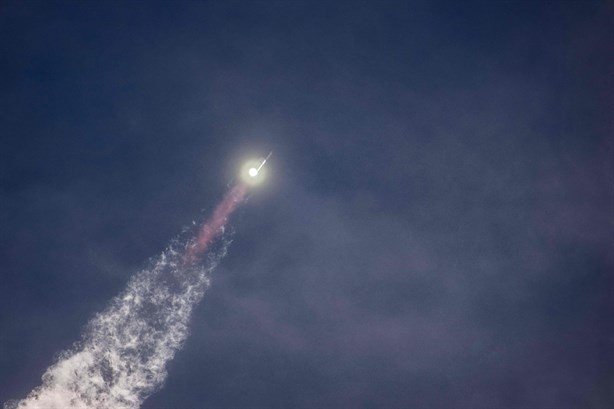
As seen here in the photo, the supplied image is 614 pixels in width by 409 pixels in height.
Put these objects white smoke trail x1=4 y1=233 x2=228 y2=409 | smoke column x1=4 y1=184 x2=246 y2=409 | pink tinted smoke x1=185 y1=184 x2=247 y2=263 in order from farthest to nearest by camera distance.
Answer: pink tinted smoke x1=185 y1=184 x2=247 y2=263 < smoke column x1=4 y1=184 x2=246 y2=409 < white smoke trail x1=4 y1=233 x2=228 y2=409

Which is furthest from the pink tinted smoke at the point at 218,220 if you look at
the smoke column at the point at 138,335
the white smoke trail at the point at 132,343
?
the white smoke trail at the point at 132,343

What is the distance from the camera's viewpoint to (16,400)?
49.5m

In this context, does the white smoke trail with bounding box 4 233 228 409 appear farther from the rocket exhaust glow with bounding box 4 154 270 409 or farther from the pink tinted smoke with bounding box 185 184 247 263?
the pink tinted smoke with bounding box 185 184 247 263

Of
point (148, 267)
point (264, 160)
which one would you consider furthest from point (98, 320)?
point (264, 160)

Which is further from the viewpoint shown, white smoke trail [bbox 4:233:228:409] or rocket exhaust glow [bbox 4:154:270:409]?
rocket exhaust glow [bbox 4:154:270:409]

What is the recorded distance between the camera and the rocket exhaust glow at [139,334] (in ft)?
169

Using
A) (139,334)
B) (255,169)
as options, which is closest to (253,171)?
(255,169)

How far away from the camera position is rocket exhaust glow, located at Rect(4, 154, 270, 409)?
51562mm

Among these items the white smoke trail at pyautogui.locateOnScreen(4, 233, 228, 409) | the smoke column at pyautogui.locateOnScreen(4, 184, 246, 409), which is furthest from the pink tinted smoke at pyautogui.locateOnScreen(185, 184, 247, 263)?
the white smoke trail at pyautogui.locateOnScreen(4, 233, 228, 409)

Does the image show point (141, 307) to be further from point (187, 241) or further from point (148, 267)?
point (187, 241)

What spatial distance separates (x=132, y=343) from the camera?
53.9m

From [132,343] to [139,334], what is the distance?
4.40ft

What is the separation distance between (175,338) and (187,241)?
12.2 meters

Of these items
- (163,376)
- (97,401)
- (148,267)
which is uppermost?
(148,267)
